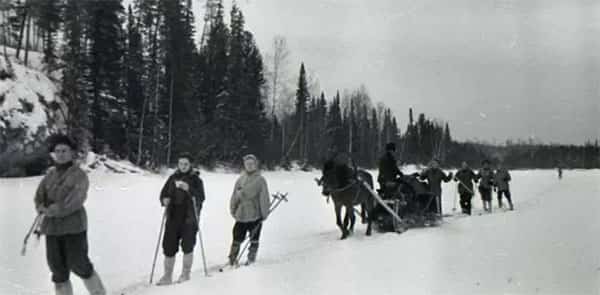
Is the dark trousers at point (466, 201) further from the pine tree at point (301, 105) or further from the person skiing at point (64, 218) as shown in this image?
the pine tree at point (301, 105)

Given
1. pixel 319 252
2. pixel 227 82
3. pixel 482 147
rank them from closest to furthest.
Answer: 1. pixel 319 252
2. pixel 227 82
3. pixel 482 147

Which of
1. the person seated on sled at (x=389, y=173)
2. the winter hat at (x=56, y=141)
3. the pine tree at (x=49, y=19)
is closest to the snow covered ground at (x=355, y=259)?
the person seated on sled at (x=389, y=173)

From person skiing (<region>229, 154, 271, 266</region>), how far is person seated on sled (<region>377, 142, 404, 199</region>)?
402cm

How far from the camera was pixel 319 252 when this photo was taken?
8.46 metres

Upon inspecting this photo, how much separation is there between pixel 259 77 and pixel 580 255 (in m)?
32.7

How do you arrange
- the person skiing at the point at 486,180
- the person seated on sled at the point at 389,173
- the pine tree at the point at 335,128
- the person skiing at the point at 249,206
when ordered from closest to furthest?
the person skiing at the point at 249,206
the person seated on sled at the point at 389,173
the person skiing at the point at 486,180
the pine tree at the point at 335,128

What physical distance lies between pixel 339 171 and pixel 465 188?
28.2 feet

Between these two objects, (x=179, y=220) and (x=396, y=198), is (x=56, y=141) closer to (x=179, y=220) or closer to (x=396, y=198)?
(x=179, y=220)

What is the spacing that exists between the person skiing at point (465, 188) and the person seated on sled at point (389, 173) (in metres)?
6.81

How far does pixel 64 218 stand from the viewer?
19.2ft

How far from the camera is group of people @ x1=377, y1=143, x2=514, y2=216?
38.6 ft

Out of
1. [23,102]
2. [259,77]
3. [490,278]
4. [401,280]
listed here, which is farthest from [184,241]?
[259,77]

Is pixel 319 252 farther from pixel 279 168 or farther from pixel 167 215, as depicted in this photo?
pixel 279 168

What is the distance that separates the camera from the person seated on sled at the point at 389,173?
11.6 m
